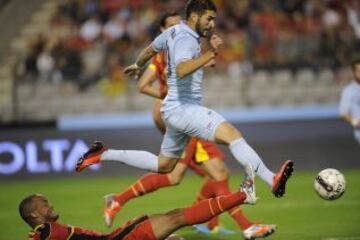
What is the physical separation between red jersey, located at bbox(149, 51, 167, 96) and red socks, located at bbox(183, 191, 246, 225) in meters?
2.56

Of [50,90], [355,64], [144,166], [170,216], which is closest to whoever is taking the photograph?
[170,216]

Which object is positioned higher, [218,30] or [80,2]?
[80,2]

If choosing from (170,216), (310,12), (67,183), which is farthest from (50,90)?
(170,216)

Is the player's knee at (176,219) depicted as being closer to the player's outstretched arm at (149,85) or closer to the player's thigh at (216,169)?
the player's thigh at (216,169)

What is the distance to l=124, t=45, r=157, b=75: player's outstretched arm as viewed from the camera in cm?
831

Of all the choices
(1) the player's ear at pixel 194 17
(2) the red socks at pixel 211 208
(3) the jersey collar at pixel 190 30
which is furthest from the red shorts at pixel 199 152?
(2) the red socks at pixel 211 208

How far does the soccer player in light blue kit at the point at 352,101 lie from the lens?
1123cm

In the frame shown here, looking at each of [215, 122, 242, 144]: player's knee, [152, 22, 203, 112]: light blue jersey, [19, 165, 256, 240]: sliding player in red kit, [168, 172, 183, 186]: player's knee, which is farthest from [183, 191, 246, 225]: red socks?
[168, 172, 183, 186]: player's knee

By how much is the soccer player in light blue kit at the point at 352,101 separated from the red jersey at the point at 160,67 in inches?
118

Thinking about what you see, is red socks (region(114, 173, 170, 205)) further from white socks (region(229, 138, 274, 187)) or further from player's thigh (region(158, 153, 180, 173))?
white socks (region(229, 138, 274, 187))

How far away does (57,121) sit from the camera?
1541 cm

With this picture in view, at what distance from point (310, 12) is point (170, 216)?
471 inches

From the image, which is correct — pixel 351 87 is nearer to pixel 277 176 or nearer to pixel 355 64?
pixel 355 64

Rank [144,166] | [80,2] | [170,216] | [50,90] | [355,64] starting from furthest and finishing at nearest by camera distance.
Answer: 1. [80,2]
2. [50,90]
3. [355,64]
4. [144,166]
5. [170,216]
